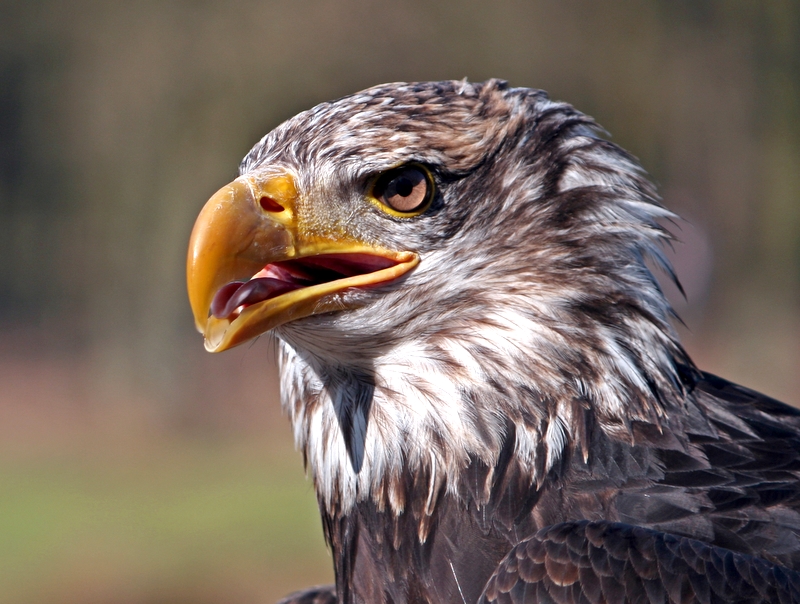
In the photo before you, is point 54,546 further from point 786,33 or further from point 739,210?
point 786,33

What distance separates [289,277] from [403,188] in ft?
1.38

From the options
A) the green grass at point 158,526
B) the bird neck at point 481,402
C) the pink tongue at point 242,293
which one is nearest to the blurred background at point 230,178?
the green grass at point 158,526

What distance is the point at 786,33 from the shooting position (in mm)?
15469

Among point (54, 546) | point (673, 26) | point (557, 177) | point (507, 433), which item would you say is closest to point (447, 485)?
point (507, 433)

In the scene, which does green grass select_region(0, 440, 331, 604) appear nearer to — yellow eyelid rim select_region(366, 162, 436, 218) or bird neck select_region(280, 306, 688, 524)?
bird neck select_region(280, 306, 688, 524)

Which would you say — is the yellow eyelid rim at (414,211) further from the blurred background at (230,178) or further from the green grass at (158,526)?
the blurred background at (230,178)

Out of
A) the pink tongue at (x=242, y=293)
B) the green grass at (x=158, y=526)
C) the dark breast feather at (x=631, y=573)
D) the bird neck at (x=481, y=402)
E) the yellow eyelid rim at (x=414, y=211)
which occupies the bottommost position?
the green grass at (x=158, y=526)

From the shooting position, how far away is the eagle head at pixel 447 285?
8.80 ft

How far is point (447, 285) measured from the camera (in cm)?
277

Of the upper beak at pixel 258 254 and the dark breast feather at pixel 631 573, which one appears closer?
the dark breast feather at pixel 631 573

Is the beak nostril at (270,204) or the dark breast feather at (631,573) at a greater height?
the beak nostril at (270,204)

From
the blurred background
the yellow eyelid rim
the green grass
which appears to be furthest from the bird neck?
the blurred background

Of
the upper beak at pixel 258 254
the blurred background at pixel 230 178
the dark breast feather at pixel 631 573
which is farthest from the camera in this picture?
the blurred background at pixel 230 178

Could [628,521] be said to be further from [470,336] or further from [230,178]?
[230,178]
